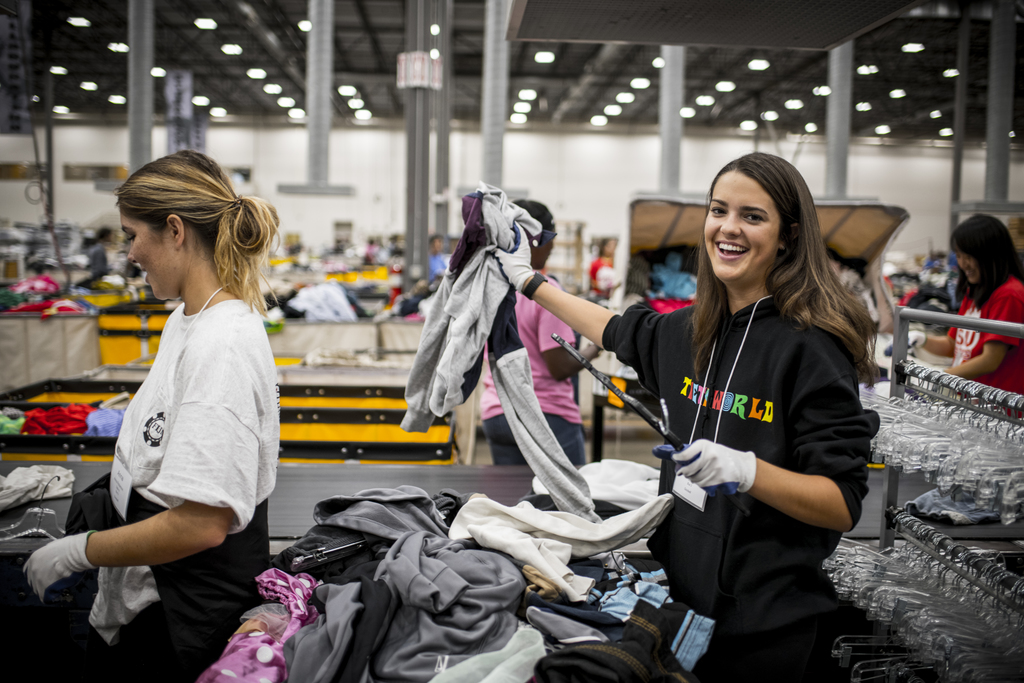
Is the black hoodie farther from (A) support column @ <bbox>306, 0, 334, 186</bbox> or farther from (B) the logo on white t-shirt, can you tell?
(A) support column @ <bbox>306, 0, 334, 186</bbox>

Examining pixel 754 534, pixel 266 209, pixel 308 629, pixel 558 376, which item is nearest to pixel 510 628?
pixel 308 629

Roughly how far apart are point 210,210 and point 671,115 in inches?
282

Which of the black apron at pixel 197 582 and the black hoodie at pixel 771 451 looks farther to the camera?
the black apron at pixel 197 582

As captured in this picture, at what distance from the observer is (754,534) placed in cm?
135

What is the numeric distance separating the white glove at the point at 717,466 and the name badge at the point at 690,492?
19 cm

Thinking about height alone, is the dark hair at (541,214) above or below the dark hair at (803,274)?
above

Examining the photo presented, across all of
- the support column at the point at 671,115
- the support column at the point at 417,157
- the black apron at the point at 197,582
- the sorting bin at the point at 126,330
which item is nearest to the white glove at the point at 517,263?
the black apron at the point at 197,582

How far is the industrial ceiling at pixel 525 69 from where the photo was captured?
15492mm

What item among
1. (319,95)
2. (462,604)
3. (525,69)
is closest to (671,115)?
(319,95)

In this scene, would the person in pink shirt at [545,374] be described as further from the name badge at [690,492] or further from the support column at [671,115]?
the support column at [671,115]

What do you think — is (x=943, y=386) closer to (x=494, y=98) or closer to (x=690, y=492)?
(x=690, y=492)

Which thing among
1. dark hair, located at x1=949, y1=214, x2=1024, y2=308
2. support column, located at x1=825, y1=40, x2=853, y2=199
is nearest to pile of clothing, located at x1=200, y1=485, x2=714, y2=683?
dark hair, located at x1=949, y1=214, x2=1024, y2=308

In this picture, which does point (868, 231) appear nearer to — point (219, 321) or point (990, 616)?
point (990, 616)

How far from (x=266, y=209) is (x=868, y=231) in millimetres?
3375
